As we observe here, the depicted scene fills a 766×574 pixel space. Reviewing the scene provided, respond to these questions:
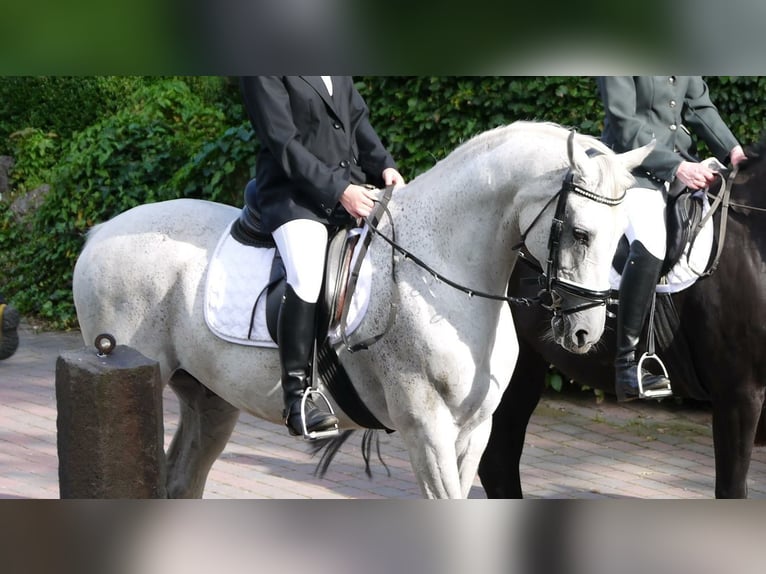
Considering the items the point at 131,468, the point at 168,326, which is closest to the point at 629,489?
the point at 168,326

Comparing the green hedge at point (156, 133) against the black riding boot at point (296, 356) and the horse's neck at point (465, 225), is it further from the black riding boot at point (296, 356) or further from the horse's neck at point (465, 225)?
the black riding boot at point (296, 356)

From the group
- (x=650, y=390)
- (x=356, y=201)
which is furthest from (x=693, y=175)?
(x=356, y=201)

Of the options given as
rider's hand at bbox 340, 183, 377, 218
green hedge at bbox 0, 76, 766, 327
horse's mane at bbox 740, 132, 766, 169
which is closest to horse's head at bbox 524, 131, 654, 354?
rider's hand at bbox 340, 183, 377, 218

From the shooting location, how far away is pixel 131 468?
3180mm

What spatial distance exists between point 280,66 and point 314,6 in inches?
3.7

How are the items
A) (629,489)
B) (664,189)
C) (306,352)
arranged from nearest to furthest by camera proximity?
(306,352) < (664,189) < (629,489)

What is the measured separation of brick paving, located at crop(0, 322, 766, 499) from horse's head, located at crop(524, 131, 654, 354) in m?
2.61

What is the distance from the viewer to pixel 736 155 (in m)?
4.72

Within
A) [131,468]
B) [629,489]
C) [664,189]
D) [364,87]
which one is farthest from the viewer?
[364,87]

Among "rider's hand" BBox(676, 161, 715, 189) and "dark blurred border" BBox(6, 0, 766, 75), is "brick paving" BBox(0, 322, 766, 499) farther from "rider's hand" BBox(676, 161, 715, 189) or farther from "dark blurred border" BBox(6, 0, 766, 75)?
"dark blurred border" BBox(6, 0, 766, 75)

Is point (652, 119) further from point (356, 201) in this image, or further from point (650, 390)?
point (356, 201)

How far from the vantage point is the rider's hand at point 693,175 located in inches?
178

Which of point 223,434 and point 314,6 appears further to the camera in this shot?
point 223,434

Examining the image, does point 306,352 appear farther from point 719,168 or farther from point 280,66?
point 280,66
